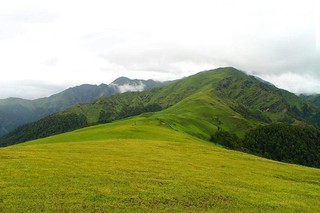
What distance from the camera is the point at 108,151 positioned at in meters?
64.8

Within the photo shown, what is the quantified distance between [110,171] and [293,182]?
30.8 metres

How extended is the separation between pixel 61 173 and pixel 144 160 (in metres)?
19.7

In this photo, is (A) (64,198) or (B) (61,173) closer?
(A) (64,198)

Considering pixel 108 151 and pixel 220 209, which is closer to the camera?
pixel 220 209

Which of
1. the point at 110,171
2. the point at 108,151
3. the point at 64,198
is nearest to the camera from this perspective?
the point at 64,198

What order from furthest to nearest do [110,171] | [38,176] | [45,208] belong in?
1. [110,171]
2. [38,176]
3. [45,208]

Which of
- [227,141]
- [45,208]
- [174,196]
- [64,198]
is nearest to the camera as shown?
[45,208]

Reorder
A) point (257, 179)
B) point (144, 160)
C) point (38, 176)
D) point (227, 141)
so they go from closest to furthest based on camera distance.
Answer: point (38, 176)
point (257, 179)
point (144, 160)
point (227, 141)

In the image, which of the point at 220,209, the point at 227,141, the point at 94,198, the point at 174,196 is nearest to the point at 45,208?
the point at 94,198

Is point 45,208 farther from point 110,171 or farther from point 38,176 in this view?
point 110,171

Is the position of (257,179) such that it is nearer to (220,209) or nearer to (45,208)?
(220,209)

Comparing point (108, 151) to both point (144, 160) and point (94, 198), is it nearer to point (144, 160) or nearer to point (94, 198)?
point (144, 160)

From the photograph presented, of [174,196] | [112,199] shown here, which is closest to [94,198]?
[112,199]

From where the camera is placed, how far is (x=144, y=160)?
55.4 m
